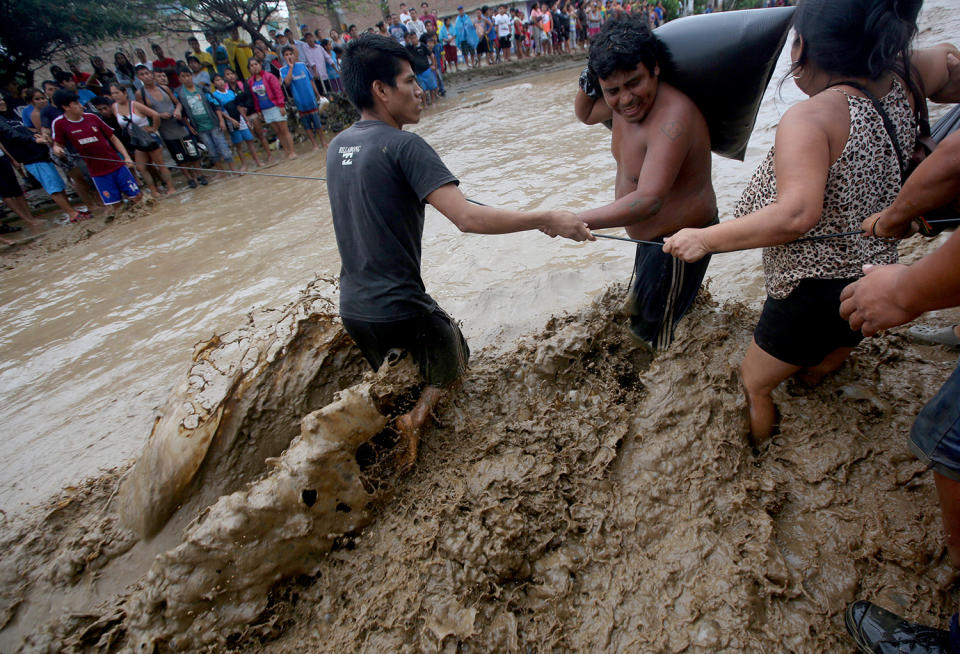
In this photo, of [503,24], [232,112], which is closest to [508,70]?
[503,24]

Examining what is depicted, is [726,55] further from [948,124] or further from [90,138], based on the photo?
[90,138]

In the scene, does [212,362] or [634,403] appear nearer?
[634,403]

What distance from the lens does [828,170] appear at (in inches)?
58.5

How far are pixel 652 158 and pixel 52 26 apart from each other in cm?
1513

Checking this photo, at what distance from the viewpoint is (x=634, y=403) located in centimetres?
247

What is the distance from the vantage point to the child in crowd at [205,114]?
8680 millimetres

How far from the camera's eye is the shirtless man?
2.13 metres

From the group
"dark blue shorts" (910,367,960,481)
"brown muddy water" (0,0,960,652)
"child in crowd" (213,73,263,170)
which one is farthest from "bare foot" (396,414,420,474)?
"child in crowd" (213,73,263,170)

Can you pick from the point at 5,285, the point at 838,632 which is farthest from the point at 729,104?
the point at 5,285

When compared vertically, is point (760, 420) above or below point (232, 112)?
below

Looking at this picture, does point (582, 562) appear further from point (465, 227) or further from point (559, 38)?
point (559, 38)

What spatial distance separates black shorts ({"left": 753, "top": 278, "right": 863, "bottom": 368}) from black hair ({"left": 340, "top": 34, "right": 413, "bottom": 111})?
186cm

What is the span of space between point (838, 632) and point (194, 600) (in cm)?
230

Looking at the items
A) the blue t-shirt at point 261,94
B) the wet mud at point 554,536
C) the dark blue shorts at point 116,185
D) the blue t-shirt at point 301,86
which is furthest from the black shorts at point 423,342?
the blue t-shirt at point 301,86
